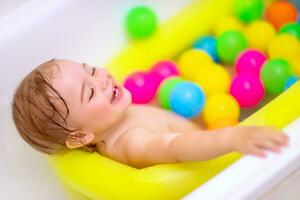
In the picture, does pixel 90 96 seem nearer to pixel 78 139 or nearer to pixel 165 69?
pixel 78 139

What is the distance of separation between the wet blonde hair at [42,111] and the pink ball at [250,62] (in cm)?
52

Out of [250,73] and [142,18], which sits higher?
[142,18]

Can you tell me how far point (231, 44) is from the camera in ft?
5.12

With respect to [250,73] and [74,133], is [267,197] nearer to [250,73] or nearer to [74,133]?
[74,133]

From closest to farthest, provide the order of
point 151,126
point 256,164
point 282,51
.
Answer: point 256,164 → point 151,126 → point 282,51

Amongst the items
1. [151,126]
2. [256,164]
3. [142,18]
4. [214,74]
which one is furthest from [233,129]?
[142,18]

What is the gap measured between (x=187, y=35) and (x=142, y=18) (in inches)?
6.0

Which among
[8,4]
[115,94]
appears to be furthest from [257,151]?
[8,4]

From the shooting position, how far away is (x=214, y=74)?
58.3 inches

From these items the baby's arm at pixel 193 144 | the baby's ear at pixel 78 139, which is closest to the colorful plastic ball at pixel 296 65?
the baby's arm at pixel 193 144

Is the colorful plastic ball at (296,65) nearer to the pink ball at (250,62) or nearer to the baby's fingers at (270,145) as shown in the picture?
the pink ball at (250,62)

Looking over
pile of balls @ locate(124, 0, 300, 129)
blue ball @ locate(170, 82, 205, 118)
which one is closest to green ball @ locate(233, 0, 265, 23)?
pile of balls @ locate(124, 0, 300, 129)

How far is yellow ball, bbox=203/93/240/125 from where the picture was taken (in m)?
1.39

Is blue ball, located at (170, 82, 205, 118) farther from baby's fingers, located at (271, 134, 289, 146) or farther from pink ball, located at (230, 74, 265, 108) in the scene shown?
baby's fingers, located at (271, 134, 289, 146)
